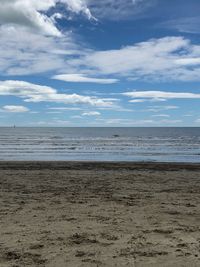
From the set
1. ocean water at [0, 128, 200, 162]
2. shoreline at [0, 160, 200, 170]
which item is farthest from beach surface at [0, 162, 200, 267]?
ocean water at [0, 128, 200, 162]

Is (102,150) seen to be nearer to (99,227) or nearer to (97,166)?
(97,166)

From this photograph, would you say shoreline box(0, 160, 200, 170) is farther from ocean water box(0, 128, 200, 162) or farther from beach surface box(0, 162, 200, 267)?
beach surface box(0, 162, 200, 267)

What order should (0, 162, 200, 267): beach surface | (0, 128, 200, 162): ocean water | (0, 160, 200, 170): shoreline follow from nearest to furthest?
1. (0, 162, 200, 267): beach surface
2. (0, 160, 200, 170): shoreline
3. (0, 128, 200, 162): ocean water

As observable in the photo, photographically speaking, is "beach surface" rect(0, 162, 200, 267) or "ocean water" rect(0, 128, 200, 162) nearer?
"beach surface" rect(0, 162, 200, 267)

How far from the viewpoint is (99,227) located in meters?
7.29

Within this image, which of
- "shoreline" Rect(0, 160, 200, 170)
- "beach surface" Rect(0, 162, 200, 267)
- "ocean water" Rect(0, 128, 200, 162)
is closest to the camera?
"beach surface" Rect(0, 162, 200, 267)

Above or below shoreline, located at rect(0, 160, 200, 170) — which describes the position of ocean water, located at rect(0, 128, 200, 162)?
above

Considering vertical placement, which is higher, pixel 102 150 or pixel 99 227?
pixel 102 150

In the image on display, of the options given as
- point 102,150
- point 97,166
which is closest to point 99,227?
point 97,166

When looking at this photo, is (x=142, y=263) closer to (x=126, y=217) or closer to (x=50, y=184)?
(x=126, y=217)

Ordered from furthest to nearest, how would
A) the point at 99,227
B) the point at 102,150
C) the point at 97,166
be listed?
the point at 102,150 → the point at 97,166 → the point at 99,227

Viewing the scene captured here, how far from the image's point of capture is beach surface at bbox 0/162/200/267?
18.2ft

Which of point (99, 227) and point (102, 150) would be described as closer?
point (99, 227)

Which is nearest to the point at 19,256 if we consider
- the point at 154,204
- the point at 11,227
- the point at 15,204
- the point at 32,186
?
the point at 11,227
